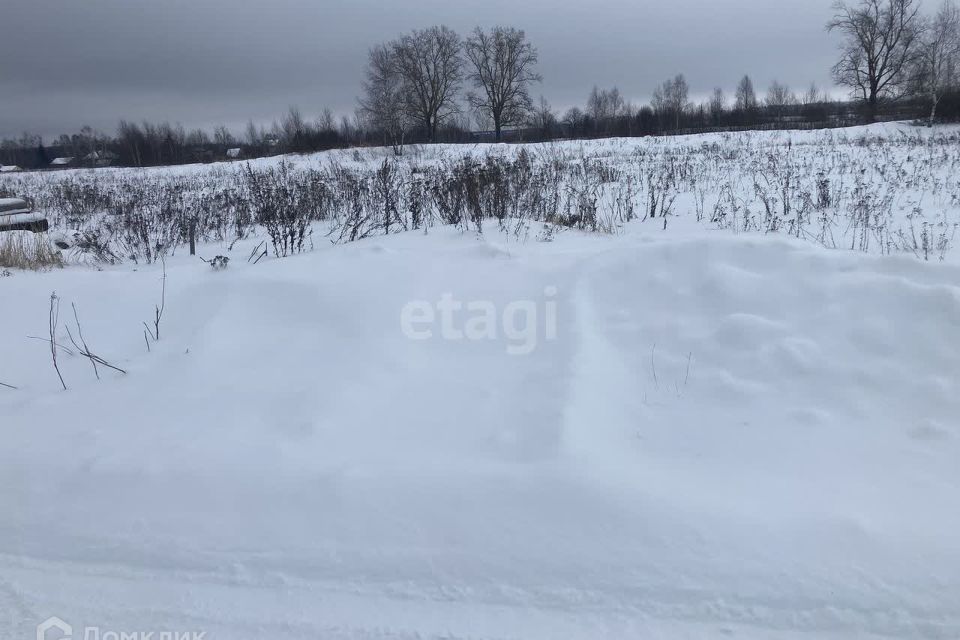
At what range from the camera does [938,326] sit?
2854 mm

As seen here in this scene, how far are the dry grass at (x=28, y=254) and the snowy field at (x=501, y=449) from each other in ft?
5.88

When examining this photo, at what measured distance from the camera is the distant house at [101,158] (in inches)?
1639

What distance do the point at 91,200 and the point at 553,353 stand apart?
14.1 meters

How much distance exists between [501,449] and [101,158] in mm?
52972

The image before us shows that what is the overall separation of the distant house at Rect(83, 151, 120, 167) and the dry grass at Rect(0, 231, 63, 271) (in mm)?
40993

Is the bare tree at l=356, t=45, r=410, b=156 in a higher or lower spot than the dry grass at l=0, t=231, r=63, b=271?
higher

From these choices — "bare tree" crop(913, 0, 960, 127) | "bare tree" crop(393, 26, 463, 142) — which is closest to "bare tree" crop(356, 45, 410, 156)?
"bare tree" crop(393, 26, 463, 142)

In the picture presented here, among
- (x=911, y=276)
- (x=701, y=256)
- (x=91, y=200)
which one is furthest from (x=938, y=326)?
(x=91, y=200)

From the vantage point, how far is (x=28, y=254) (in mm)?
6285

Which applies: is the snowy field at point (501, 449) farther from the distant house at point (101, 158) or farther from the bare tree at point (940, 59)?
the distant house at point (101, 158)

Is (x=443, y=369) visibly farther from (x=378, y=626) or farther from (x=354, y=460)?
(x=378, y=626)

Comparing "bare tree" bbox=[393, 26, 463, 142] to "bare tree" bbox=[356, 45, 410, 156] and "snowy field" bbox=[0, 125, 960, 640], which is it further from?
"snowy field" bbox=[0, 125, 960, 640]

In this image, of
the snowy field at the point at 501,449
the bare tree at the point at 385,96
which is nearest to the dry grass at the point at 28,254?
the snowy field at the point at 501,449

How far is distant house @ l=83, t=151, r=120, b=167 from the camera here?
1639 inches
